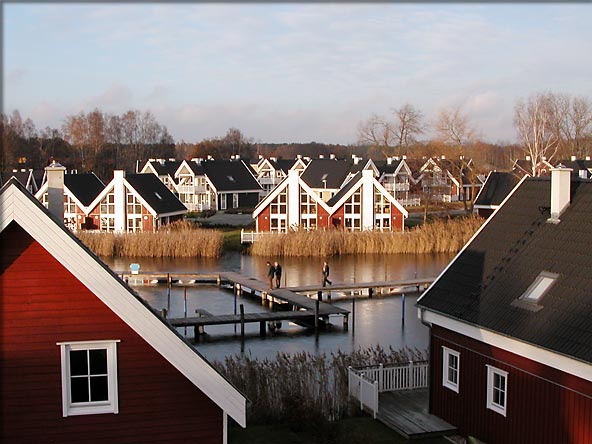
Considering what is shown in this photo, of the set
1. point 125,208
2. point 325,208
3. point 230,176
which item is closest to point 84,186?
point 125,208

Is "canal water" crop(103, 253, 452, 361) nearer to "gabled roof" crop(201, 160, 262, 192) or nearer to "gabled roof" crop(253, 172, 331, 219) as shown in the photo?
"gabled roof" crop(253, 172, 331, 219)

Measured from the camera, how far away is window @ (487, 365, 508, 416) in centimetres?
1327

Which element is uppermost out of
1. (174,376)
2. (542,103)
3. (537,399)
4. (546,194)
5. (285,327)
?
(542,103)

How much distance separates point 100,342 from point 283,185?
→ 1637 inches

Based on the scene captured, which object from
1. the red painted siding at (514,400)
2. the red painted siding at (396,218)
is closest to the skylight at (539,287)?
the red painted siding at (514,400)

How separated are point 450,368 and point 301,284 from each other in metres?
19.3

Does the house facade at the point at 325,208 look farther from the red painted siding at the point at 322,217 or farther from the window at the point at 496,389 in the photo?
the window at the point at 496,389

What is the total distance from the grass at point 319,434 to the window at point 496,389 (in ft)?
4.08

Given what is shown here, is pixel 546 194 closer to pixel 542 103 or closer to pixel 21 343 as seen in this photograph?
pixel 21 343

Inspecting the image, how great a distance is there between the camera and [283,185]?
166 ft

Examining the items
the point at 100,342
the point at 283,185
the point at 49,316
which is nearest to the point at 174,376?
the point at 100,342

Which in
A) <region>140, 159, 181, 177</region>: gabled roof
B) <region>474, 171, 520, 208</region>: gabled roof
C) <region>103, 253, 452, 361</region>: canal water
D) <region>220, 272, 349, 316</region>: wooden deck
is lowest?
<region>103, 253, 452, 361</region>: canal water

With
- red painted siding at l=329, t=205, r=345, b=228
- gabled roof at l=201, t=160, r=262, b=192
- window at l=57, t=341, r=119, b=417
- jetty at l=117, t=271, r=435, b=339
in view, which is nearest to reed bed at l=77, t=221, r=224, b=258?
jetty at l=117, t=271, r=435, b=339

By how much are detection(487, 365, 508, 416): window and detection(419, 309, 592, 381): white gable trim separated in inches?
19.1
